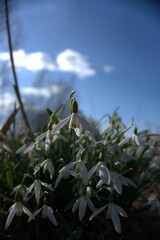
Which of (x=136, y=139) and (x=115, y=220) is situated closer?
(x=115, y=220)

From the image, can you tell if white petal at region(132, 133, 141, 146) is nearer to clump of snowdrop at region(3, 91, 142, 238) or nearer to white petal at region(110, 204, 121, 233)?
clump of snowdrop at region(3, 91, 142, 238)

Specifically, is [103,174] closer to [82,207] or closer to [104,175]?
[104,175]

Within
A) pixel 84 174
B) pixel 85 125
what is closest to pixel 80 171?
pixel 84 174

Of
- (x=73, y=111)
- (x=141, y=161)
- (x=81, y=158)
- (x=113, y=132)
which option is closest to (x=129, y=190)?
(x=141, y=161)

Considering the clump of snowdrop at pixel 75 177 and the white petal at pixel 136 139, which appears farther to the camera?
the white petal at pixel 136 139

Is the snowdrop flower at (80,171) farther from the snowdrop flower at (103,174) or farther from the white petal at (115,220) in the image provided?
the white petal at (115,220)

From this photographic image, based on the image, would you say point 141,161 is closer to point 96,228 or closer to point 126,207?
point 126,207

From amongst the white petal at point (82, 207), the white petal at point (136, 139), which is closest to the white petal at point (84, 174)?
the white petal at point (82, 207)

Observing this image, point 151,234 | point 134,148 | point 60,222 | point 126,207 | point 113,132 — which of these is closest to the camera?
point 60,222

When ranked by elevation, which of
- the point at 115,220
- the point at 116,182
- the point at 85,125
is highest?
the point at 85,125

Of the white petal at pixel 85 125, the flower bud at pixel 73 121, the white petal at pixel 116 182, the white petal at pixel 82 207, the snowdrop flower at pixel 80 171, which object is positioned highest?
the flower bud at pixel 73 121

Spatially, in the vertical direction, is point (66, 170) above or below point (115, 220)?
above
